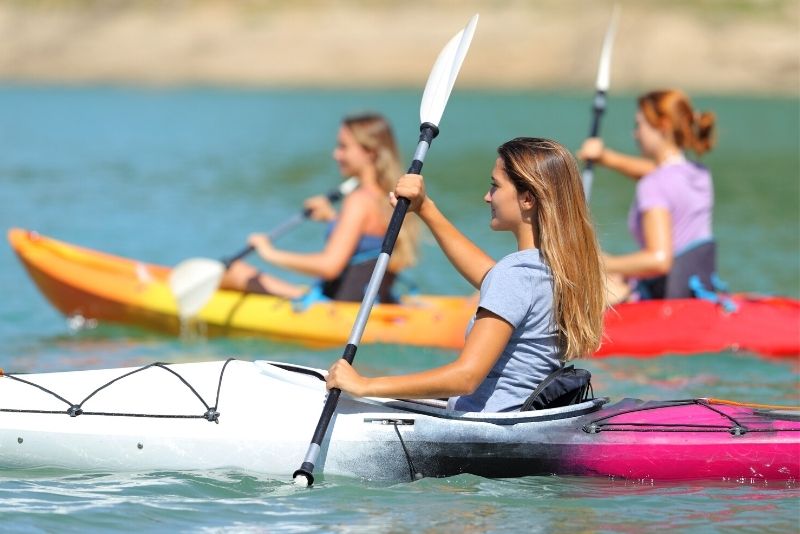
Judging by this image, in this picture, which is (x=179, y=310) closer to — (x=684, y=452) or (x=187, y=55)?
(x=684, y=452)

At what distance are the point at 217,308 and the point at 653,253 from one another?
2685 mm

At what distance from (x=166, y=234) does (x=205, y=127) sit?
623 inches

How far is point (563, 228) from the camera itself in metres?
4.54

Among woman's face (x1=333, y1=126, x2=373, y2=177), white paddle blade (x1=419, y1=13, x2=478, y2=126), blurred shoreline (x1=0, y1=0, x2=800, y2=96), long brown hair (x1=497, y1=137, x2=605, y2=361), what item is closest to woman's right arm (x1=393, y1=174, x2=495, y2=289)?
long brown hair (x1=497, y1=137, x2=605, y2=361)

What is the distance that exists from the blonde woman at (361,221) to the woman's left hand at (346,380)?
296 centimetres

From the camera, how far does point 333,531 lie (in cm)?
449

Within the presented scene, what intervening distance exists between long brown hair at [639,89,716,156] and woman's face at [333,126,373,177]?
160 centimetres

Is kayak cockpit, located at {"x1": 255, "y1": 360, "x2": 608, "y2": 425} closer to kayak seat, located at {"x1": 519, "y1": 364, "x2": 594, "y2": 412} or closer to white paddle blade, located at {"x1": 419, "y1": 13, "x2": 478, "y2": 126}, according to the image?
kayak seat, located at {"x1": 519, "y1": 364, "x2": 594, "y2": 412}

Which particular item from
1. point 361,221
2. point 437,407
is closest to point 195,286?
point 361,221

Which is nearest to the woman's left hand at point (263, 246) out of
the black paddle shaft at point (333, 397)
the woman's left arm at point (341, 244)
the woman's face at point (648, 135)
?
the woman's left arm at point (341, 244)

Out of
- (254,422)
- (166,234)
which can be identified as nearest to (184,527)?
(254,422)

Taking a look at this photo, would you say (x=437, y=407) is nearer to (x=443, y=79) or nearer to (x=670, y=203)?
(x=443, y=79)

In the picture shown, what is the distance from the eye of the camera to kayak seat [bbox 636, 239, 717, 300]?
7.65m

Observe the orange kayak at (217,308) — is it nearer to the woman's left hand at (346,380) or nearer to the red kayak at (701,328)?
the red kayak at (701,328)
